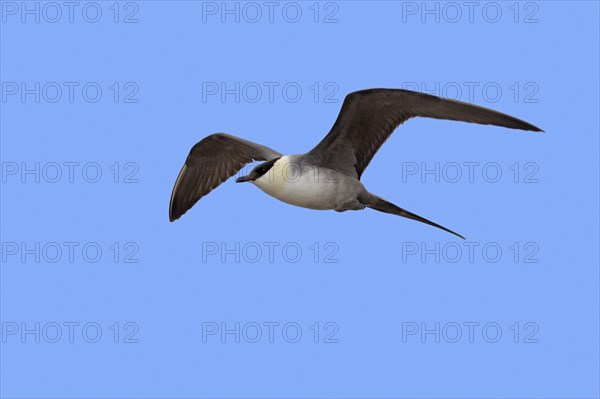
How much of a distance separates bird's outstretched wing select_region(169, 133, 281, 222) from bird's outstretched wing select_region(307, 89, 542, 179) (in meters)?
1.05

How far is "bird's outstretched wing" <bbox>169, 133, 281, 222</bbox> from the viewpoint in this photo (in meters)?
10.3

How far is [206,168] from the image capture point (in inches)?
409

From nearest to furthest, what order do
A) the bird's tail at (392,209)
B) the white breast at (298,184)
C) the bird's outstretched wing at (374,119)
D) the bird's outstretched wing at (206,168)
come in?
the bird's outstretched wing at (374,119) < the white breast at (298,184) < the bird's tail at (392,209) < the bird's outstretched wing at (206,168)

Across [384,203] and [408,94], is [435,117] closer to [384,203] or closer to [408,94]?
[408,94]

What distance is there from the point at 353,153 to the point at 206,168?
177 centimetres

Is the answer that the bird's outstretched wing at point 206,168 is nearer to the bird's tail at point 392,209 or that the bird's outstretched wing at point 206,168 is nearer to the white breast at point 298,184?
the white breast at point 298,184

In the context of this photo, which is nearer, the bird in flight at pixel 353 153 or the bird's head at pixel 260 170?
the bird in flight at pixel 353 153

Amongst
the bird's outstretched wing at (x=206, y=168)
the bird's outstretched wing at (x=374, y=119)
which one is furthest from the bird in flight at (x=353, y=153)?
the bird's outstretched wing at (x=206, y=168)

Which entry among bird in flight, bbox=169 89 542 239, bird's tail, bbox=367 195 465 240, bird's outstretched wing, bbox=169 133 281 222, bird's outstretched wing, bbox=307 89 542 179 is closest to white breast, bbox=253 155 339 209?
bird in flight, bbox=169 89 542 239

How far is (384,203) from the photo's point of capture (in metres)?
9.54

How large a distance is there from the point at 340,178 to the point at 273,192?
2.13 ft

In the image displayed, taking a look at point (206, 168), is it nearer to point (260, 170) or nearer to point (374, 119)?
point (260, 170)

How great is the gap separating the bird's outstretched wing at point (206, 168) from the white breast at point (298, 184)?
3.11 ft

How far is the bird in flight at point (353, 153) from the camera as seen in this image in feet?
29.4
